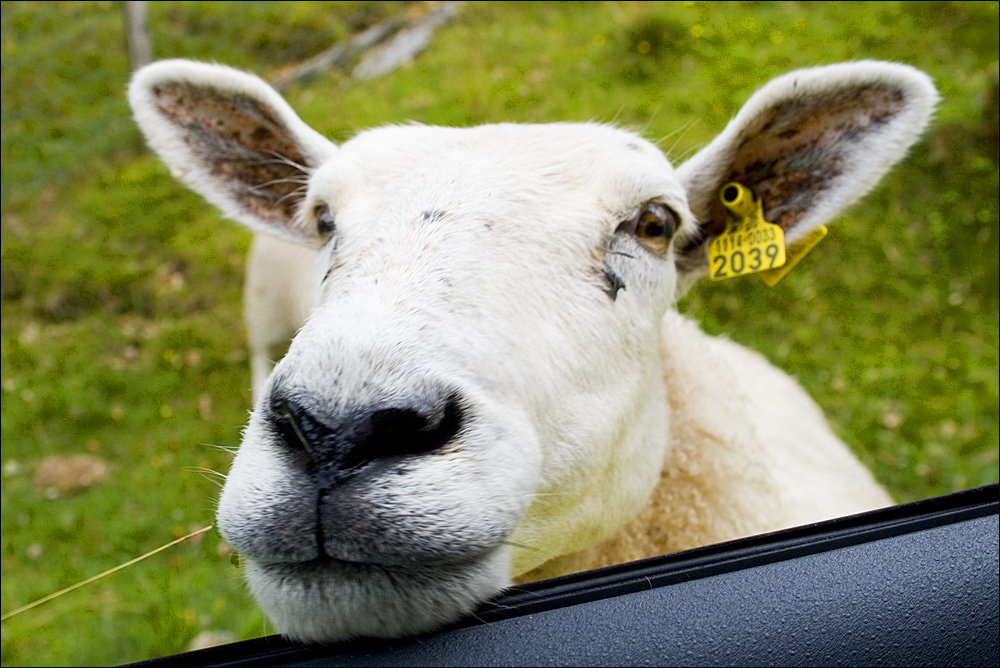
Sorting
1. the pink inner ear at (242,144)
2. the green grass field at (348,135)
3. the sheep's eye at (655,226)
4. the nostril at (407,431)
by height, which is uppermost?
the nostril at (407,431)

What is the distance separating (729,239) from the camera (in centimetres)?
237

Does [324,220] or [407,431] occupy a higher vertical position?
[407,431]

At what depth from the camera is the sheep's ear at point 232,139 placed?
2.51m

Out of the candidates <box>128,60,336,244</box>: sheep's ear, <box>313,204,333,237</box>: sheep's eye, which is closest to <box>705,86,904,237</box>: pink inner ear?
<box>313,204,333,237</box>: sheep's eye

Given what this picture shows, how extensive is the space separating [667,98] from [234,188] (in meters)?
3.31

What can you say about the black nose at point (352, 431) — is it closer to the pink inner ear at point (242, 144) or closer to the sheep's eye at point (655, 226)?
the sheep's eye at point (655, 226)

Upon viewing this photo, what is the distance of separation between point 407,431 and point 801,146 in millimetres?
1840

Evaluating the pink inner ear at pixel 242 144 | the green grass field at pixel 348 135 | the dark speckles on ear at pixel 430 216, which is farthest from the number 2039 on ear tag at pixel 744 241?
the green grass field at pixel 348 135

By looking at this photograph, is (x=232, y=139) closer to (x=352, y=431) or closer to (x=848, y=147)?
(x=352, y=431)

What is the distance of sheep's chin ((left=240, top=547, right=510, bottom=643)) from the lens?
1131mm

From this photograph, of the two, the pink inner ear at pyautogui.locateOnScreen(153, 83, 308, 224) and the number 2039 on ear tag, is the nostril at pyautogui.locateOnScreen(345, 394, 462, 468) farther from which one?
the pink inner ear at pyautogui.locateOnScreen(153, 83, 308, 224)

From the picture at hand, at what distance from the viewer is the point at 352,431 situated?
1.12 metres

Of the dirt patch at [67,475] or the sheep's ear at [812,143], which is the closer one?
the sheep's ear at [812,143]

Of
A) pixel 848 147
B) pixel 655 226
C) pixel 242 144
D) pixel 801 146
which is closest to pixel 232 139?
pixel 242 144
